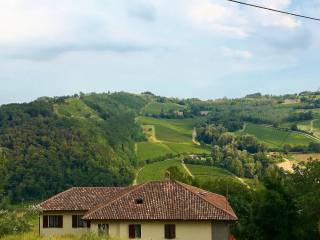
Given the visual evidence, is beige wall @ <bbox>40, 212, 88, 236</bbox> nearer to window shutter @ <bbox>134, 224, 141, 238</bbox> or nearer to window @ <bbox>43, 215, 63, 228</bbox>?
window @ <bbox>43, 215, 63, 228</bbox>

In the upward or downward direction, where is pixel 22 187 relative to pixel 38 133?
downward

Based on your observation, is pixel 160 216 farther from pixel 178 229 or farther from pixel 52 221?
pixel 52 221

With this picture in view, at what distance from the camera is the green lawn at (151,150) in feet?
535

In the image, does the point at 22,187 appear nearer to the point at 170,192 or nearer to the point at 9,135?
the point at 9,135

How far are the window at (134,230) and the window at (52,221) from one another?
25.1ft

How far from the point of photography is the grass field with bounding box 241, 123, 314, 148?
172 m

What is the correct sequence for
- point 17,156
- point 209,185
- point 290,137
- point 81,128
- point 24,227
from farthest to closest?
1. point 290,137
2. point 81,128
3. point 17,156
4. point 209,185
5. point 24,227

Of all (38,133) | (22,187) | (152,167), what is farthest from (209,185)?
(38,133)

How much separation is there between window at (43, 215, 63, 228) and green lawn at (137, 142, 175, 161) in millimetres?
110108

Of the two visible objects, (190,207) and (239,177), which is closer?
(190,207)

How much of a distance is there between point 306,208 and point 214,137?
437ft

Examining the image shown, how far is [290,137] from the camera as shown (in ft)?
588

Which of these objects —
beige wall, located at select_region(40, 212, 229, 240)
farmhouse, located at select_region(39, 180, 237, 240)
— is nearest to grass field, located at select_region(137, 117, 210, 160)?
farmhouse, located at select_region(39, 180, 237, 240)

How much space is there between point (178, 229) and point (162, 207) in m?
→ 2.13
